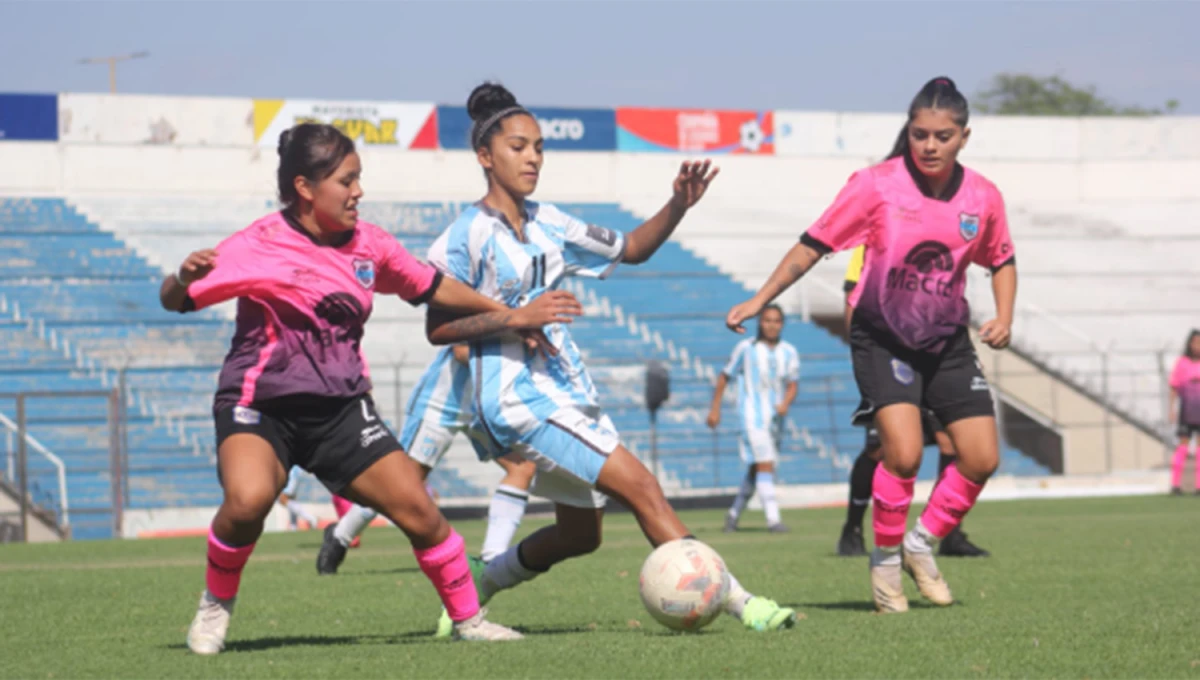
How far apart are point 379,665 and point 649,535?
1204 millimetres

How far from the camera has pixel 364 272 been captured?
5824mm

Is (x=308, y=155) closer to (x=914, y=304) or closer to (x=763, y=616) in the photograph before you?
(x=763, y=616)

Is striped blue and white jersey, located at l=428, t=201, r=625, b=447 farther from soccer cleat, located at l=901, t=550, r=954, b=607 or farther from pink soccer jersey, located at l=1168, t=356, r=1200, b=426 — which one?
pink soccer jersey, located at l=1168, t=356, r=1200, b=426

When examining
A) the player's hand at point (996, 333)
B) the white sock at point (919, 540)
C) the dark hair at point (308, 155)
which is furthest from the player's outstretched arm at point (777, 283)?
the dark hair at point (308, 155)

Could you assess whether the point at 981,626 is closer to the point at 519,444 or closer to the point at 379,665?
the point at 519,444

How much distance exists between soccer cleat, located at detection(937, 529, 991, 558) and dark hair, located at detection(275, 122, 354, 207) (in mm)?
6231

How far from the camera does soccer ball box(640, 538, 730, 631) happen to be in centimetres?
568

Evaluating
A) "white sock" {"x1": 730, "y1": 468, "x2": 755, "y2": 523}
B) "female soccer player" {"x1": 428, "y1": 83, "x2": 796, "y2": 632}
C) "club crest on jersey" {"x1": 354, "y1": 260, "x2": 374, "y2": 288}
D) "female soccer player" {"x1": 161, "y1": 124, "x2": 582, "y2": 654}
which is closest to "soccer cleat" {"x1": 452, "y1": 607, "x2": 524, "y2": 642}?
"female soccer player" {"x1": 161, "y1": 124, "x2": 582, "y2": 654}

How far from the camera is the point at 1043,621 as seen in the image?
623 centimetres

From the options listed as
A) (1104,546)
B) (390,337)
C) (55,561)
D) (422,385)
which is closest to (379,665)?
(422,385)

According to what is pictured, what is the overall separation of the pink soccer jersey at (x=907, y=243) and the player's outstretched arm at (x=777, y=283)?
0.07 meters

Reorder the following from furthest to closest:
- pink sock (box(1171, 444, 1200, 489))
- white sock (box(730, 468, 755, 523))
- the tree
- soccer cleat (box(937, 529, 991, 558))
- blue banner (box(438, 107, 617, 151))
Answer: the tree < blue banner (box(438, 107, 617, 151)) < pink sock (box(1171, 444, 1200, 489)) < white sock (box(730, 468, 755, 523)) < soccer cleat (box(937, 529, 991, 558))

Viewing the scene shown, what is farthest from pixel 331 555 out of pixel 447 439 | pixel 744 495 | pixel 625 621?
pixel 744 495

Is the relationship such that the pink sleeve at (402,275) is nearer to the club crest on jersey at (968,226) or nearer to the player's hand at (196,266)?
the player's hand at (196,266)
